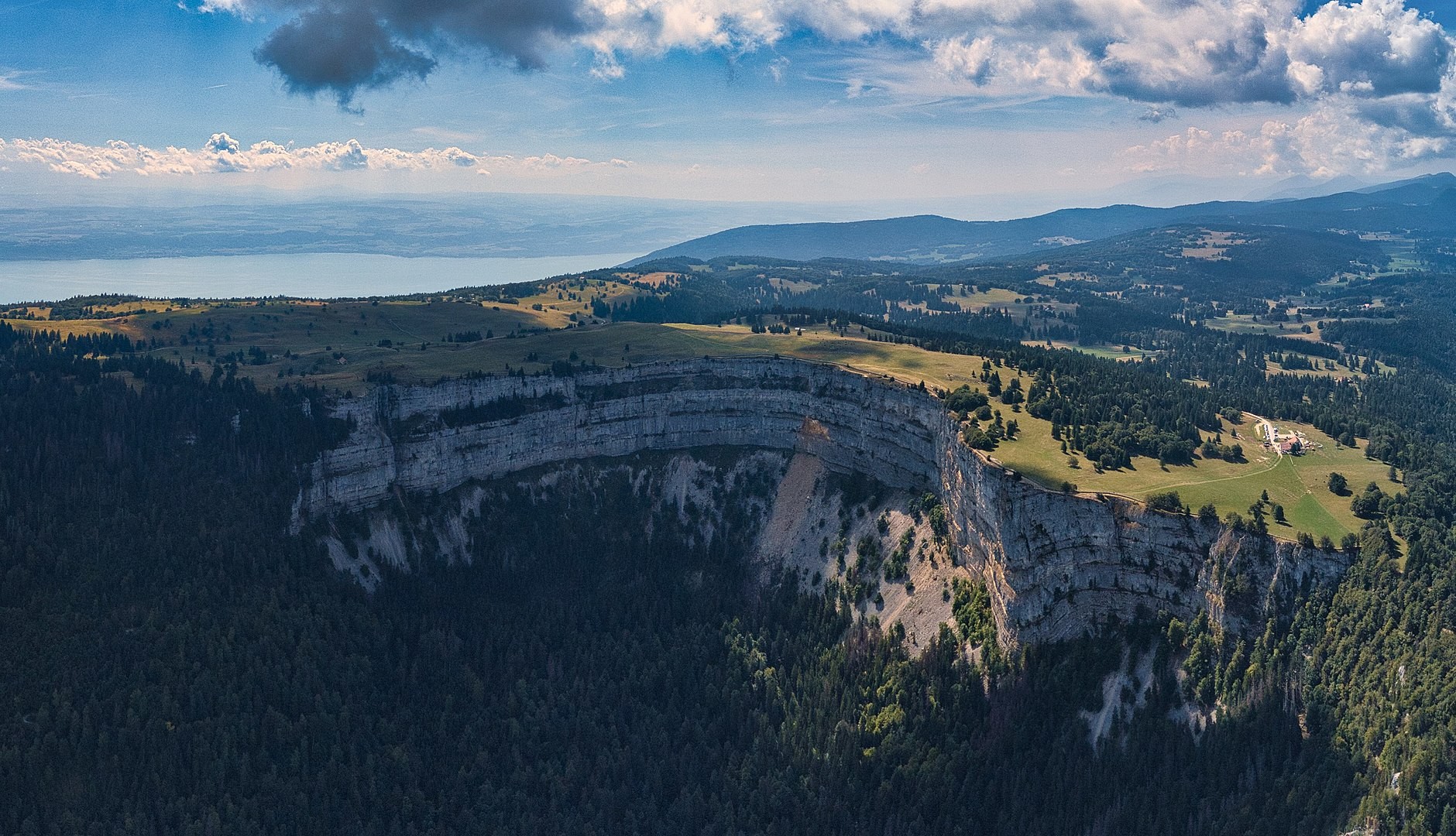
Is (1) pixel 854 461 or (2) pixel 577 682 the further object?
(1) pixel 854 461

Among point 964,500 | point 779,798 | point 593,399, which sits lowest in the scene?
point 779,798

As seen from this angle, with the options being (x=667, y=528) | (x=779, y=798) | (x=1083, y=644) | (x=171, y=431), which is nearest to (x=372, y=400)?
(x=171, y=431)

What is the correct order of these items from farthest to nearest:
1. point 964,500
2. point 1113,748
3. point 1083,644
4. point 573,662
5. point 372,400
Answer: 1. point 372,400
2. point 573,662
3. point 964,500
4. point 1083,644
5. point 1113,748

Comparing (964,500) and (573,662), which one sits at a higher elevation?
Result: (964,500)

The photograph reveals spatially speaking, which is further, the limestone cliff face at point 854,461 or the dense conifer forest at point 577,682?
the limestone cliff face at point 854,461

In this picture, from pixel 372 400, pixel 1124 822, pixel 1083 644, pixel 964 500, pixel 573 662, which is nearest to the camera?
pixel 1124 822

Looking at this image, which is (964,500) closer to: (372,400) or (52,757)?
(372,400)

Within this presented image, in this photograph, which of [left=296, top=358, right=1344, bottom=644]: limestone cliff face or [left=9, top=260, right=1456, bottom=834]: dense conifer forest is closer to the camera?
[left=9, top=260, right=1456, bottom=834]: dense conifer forest

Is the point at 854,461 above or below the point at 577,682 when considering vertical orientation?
above
